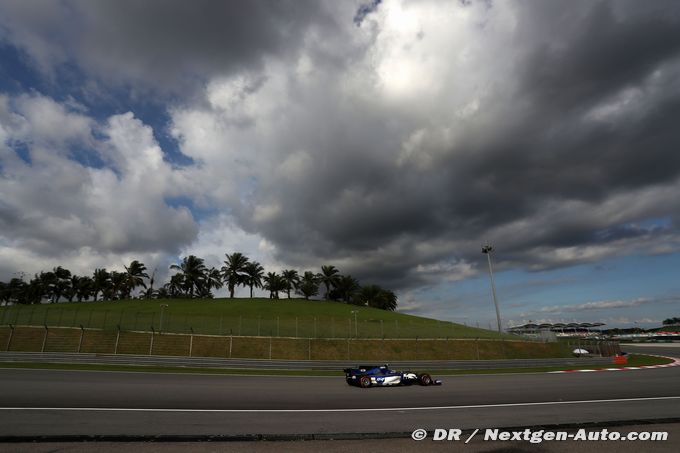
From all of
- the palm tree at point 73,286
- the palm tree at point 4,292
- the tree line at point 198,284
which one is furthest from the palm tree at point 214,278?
the palm tree at point 4,292

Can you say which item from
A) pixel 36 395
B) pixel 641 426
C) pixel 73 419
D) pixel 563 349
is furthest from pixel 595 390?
pixel 563 349

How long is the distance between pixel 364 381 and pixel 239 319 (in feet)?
127

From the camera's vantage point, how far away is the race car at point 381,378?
17375 millimetres

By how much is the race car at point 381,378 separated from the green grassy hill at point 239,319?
90.8ft

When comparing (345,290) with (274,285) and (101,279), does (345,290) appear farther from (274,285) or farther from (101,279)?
(101,279)

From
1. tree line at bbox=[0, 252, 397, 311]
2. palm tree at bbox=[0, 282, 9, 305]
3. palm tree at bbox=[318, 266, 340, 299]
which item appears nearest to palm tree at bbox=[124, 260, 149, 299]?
tree line at bbox=[0, 252, 397, 311]

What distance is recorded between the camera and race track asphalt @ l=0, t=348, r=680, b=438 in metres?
8.11

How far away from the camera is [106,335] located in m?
37.6

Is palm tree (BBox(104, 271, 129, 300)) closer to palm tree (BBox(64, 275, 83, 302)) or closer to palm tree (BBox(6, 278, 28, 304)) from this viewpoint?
palm tree (BBox(64, 275, 83, 302))

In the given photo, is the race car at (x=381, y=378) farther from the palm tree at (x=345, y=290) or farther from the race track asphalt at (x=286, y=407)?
the palm tree at (x=345, y=290)

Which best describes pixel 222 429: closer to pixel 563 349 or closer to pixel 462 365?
pixel 462 365

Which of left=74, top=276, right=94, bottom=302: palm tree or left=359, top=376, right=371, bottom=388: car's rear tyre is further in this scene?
left=74, top=276, right=94, bottom=302: palm tree

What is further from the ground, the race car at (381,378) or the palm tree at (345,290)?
the palm tree at (345,290)

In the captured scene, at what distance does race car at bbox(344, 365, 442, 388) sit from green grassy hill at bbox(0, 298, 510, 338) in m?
27.7
